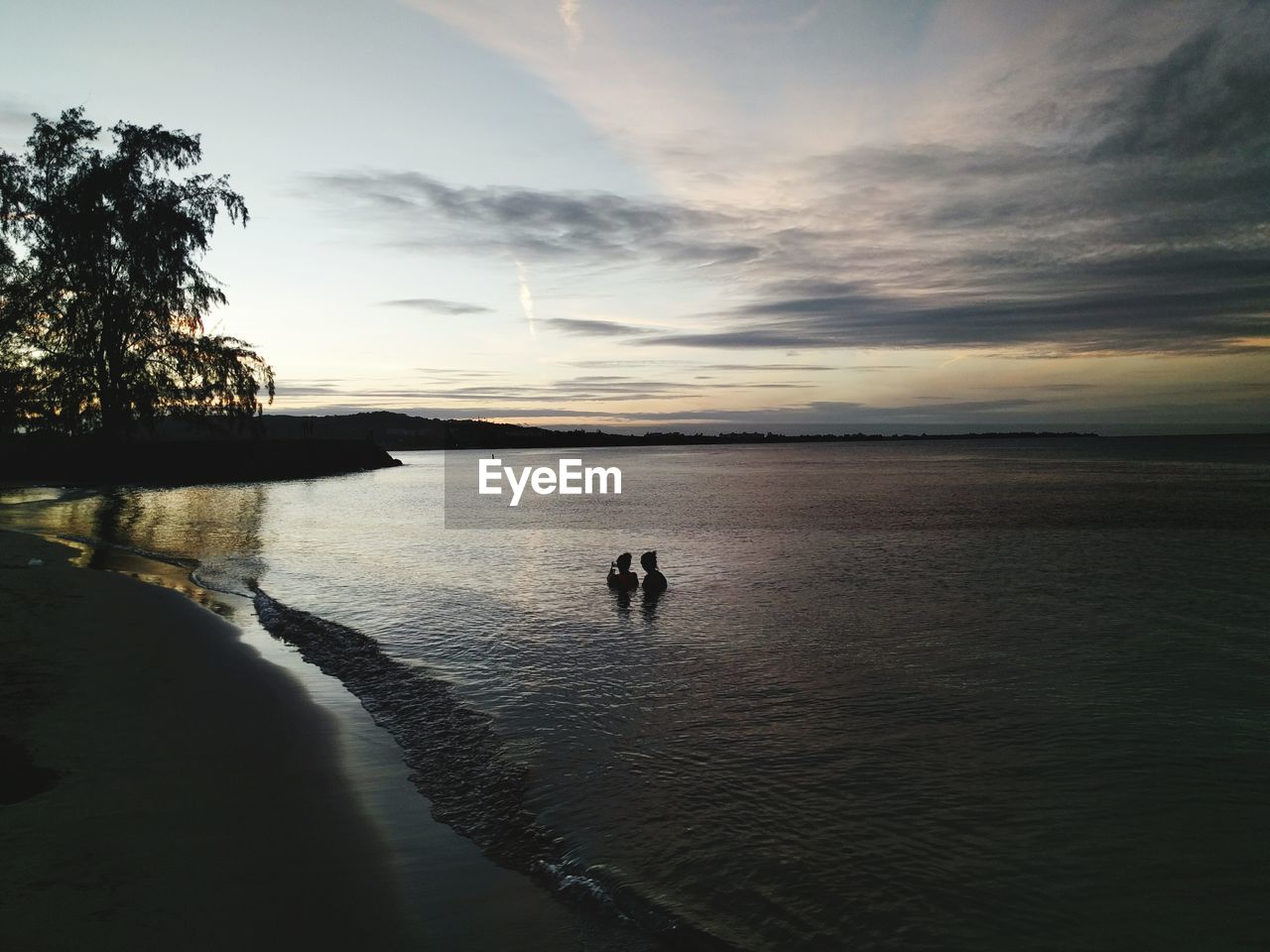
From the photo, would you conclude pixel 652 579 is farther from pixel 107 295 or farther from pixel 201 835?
pixel 107 295

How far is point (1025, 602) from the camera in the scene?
1681 centimetres

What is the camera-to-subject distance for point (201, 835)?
568cm

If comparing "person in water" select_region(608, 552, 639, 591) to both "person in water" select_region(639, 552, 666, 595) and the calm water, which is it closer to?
"person in water" select_region(639, 552, 666, 595)

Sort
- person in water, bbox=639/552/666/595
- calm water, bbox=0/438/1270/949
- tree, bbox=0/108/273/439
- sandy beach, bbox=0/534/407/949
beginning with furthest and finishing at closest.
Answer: tree, bbox=0/108/273/439
person in water, bbox=639/552/666/595
calm water, bbox=0/438/1270/949
sandy beach, bbox=0/534/407/949

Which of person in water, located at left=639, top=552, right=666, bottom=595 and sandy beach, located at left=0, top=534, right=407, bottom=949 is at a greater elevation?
sandy beach, located at left=0, top=534, right=407, bottom=949

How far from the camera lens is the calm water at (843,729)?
18.1 ft

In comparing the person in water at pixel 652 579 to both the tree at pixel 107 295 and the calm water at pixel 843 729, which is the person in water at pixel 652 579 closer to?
the calm water at pixel 843 729

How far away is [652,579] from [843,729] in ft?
31.2

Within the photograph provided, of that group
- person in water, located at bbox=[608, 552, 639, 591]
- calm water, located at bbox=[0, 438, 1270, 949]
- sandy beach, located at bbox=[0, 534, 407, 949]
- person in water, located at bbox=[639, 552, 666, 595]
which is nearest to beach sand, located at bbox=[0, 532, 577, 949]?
sandy beach, located at bbox=[0, 534, 407, 949]

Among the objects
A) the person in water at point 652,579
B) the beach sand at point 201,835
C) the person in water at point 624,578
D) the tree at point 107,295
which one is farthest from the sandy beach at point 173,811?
the tree at point 107,295

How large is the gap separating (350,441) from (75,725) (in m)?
99.5

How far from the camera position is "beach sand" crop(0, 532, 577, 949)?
4.66 metres

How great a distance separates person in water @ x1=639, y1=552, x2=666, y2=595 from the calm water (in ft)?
2.09

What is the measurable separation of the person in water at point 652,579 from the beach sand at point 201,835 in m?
9.50
